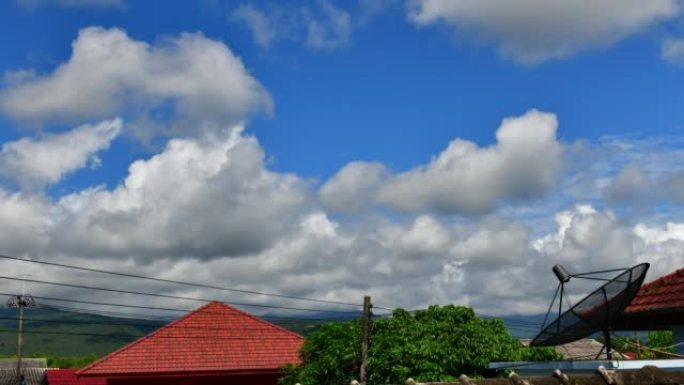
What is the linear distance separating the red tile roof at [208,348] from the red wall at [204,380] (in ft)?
2.05

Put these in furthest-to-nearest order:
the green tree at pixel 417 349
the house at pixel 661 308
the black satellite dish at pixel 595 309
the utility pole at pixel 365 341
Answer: the utility pole at pixel 365 341 < the green tree at pixel 417 349 < the house at pixel 661 308 < the black satellite dish at pixel 595 309

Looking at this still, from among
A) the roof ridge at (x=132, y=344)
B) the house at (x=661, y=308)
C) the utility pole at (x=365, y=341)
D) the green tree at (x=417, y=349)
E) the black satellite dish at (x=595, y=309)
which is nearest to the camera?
the black satellite dish at (x=595, y=309)

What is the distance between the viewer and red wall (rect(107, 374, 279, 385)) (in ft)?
115

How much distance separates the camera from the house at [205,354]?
35000 millimetres

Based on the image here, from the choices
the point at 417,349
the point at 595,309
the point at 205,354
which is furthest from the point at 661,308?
the point at 205,354

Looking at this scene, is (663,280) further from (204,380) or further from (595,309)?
(204,380)

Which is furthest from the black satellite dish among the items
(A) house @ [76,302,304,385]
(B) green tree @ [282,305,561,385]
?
(A) house @ [76,302,304,385]

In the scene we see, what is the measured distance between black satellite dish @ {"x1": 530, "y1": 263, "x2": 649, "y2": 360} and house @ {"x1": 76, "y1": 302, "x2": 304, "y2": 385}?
23.2 m

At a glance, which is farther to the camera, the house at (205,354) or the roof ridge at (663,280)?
the house at (205,354)

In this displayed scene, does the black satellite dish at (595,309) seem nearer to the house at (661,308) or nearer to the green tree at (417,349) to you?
the house at (661,308)

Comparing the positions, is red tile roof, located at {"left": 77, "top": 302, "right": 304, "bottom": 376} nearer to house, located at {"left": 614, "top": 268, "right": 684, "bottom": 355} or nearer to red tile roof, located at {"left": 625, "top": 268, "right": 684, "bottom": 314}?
house, located at {"left": 614, "top": 268, "right": 684, "bottom": 355}

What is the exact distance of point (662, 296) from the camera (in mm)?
17969

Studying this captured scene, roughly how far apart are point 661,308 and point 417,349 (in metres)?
9.24

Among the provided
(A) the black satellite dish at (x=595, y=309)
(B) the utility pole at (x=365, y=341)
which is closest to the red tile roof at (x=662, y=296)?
(A) the black satellite dish at (x=595, y=309)
